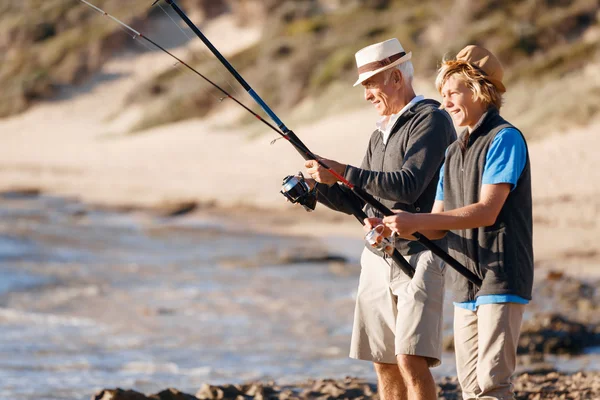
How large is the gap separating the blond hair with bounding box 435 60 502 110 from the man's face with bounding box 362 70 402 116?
0.40 m

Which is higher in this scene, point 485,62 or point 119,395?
point 485,62

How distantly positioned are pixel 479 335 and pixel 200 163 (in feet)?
59.5

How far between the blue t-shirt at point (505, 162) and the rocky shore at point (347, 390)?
177 cm

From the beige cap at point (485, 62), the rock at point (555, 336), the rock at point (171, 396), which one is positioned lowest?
the rock at point (171, 396)

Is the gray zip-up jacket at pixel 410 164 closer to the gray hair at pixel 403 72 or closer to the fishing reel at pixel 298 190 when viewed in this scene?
the gray hair at pixel 403 72

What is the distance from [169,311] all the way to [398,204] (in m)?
6.21

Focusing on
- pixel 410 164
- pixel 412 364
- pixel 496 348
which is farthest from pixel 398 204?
pixel 496 348

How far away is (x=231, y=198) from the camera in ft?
58.1

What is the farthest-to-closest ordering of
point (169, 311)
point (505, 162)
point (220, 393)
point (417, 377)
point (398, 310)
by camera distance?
point (169, 311) < point (220, 393) < point (398, 310) < point (417, 377) < point (505, 162)

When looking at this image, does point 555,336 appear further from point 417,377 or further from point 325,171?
point 325,171

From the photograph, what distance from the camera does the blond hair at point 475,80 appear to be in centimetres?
306

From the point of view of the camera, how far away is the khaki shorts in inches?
131

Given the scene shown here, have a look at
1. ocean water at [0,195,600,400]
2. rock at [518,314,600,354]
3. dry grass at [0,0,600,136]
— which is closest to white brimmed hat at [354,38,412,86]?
ocean water at [0,195,600,400]

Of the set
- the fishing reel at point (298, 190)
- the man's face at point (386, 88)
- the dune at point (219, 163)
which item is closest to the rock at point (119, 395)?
the fishing reel at point (298, 190)
